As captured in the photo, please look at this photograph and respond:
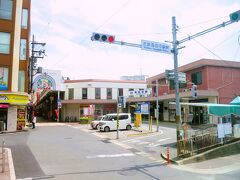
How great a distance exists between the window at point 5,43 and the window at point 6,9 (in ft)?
6.18

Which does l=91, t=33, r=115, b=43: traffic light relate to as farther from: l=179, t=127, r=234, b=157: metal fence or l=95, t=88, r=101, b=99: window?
l=95, t=88, r=101, b=99: window

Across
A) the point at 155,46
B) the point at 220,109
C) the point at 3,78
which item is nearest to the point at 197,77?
the point at 220,109

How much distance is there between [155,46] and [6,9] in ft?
65.8

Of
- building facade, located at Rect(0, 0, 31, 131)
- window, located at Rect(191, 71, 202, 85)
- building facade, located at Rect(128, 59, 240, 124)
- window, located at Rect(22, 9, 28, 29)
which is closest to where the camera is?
building facade, located at Rect(0, 0, 31, 131)

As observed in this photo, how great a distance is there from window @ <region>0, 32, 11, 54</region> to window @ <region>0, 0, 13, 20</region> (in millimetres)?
1885

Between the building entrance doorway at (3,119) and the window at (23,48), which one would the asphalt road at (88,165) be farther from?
the window at (23,48)

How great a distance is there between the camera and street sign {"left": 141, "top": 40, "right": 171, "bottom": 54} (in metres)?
12.7

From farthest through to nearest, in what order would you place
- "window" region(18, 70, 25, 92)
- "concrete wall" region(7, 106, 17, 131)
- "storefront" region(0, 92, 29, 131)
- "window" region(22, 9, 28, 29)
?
1. "window" region(22, 9, 28, 29)
2. "window" region(18, 70, 25, 92)
3. "concrete wall" region(7, 106, 17, 131)
4. "storefront" region(0, 92, 29, 131)

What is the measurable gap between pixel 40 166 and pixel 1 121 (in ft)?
54.8

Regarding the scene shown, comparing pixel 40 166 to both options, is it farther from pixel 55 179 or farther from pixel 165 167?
pixel 165 167

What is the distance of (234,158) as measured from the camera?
13.9 meters

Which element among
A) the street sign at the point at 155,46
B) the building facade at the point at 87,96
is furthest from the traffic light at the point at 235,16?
the building facade at the point at 87,96

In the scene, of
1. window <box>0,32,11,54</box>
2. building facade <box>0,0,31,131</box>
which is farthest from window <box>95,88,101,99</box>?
window <box>0,32,11,54</box>

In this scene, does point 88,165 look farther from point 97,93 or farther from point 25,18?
point 97,93
